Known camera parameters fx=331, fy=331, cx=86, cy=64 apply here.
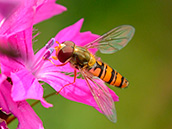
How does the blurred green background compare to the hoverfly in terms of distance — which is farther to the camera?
the blurred green background

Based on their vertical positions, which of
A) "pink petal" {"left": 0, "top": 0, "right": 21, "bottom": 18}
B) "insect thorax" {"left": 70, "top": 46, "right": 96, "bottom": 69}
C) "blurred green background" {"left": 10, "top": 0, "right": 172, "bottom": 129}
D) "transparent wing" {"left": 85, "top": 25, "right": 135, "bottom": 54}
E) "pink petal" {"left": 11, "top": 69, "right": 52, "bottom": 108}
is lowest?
"blurred green background" {"left": 10, "top": 0, "right": 172, "bottom": 129}

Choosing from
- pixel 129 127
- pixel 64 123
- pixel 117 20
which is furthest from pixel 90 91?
pixel 117 20

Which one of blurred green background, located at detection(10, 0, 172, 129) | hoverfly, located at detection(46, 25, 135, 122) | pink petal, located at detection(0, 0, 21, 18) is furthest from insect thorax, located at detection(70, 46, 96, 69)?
blurred green background, located at detection(10, 0, 172, 129)

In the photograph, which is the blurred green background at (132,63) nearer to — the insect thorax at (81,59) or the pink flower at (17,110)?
the insect thorax at (81,59)

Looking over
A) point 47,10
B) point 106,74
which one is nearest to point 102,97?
point 106,74

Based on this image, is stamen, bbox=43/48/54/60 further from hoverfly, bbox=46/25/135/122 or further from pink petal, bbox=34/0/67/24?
pink petal, bbox=34/0/67/24

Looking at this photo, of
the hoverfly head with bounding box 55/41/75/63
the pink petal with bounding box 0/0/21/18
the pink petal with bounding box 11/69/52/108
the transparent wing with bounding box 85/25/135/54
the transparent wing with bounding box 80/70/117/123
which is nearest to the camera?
the pink petal with bounding box 0/0/21/18

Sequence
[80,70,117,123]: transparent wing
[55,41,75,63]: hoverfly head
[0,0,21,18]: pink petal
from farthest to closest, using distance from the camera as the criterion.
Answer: [55,41,75,63]: hoverfly head → [80,70,117,123]: transparent wing → [0,0,21,18]: pink petal
